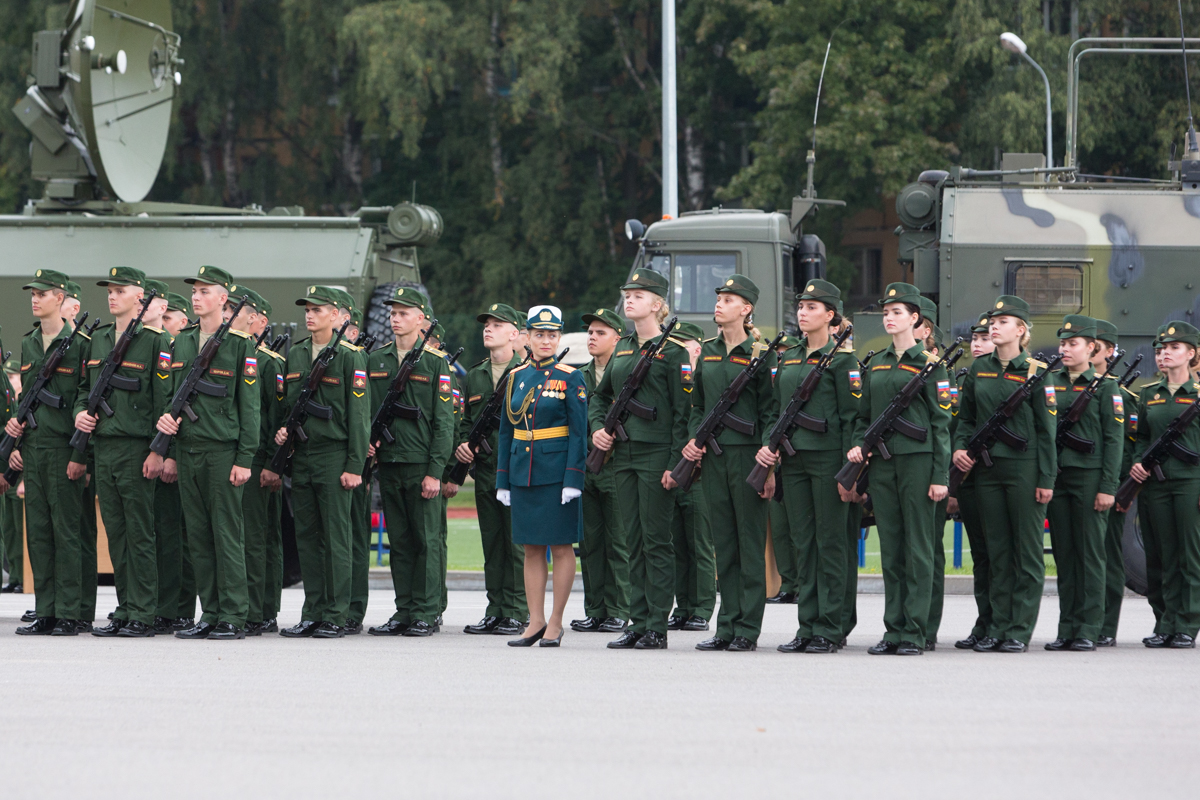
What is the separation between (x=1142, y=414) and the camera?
35.0 feet

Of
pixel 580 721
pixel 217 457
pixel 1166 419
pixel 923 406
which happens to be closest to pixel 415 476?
pixel 217 457

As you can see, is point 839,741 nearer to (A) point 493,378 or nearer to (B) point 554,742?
(B) point 554,742

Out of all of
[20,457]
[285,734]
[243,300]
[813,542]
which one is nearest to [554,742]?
[285,734]

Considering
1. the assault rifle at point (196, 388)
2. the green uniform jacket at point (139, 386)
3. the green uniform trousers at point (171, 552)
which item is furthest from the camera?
the green uniform trousers at point (171, 552)

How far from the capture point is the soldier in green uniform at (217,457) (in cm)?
1032

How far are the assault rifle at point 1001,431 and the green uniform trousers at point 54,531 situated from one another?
5.36 meters

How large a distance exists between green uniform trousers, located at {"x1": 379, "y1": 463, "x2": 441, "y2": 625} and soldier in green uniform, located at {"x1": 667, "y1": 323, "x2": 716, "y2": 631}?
1503 mm

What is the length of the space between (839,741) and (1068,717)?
3.96ft

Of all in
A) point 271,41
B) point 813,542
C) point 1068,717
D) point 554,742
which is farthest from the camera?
point 271,41

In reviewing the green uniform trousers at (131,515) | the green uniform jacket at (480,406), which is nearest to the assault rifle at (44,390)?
the green uniform trousers at (131,515)

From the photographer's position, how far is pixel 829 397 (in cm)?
973

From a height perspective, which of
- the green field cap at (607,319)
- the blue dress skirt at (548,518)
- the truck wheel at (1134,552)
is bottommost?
the truck wheel at (1134,552)

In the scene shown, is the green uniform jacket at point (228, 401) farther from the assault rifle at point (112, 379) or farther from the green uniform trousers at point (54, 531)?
the green uniform trousers at point (54, 531)

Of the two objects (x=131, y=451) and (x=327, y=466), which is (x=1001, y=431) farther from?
(x=131, y=451)
